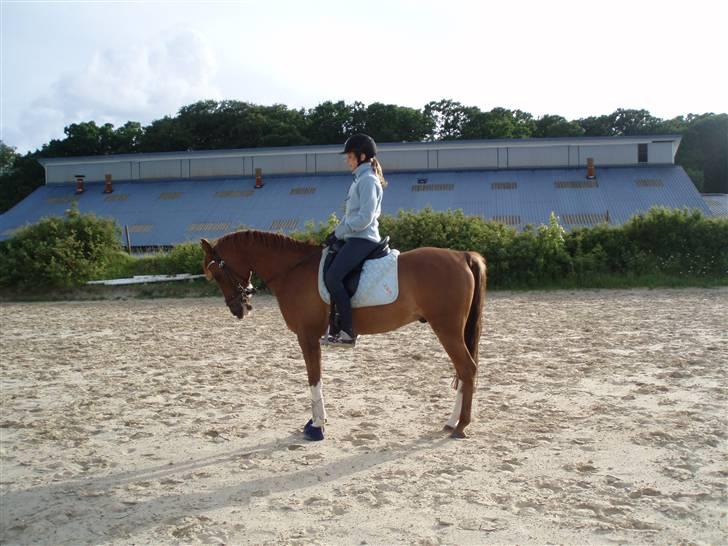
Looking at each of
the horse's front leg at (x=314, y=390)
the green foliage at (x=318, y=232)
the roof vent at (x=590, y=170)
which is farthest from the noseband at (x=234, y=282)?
the roof vent at (x=590, y=170)

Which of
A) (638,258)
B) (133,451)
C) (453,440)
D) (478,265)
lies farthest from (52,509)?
(638,258)

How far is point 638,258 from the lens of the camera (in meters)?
17.1

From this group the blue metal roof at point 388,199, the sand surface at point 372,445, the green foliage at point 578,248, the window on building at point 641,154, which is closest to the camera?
the sand surface at point 372,445

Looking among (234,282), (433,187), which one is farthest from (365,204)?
(433,187)

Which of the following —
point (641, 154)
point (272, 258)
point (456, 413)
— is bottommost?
point (456, 413)

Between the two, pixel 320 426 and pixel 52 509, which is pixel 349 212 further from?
pixel 52 509

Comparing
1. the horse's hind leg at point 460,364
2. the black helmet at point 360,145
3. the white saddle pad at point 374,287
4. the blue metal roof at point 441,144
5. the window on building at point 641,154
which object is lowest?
the horse's hind leg at point 460,364

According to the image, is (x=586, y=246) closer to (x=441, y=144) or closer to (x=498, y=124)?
(x=441, y=144)

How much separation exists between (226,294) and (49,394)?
292cm

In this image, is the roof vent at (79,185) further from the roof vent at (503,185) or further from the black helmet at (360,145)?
the black helmet at (360,145)

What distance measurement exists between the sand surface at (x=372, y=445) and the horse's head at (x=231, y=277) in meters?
1.16

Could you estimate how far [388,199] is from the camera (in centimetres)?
2925

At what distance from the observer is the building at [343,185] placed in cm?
2750

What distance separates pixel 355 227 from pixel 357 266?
14.2 inches
